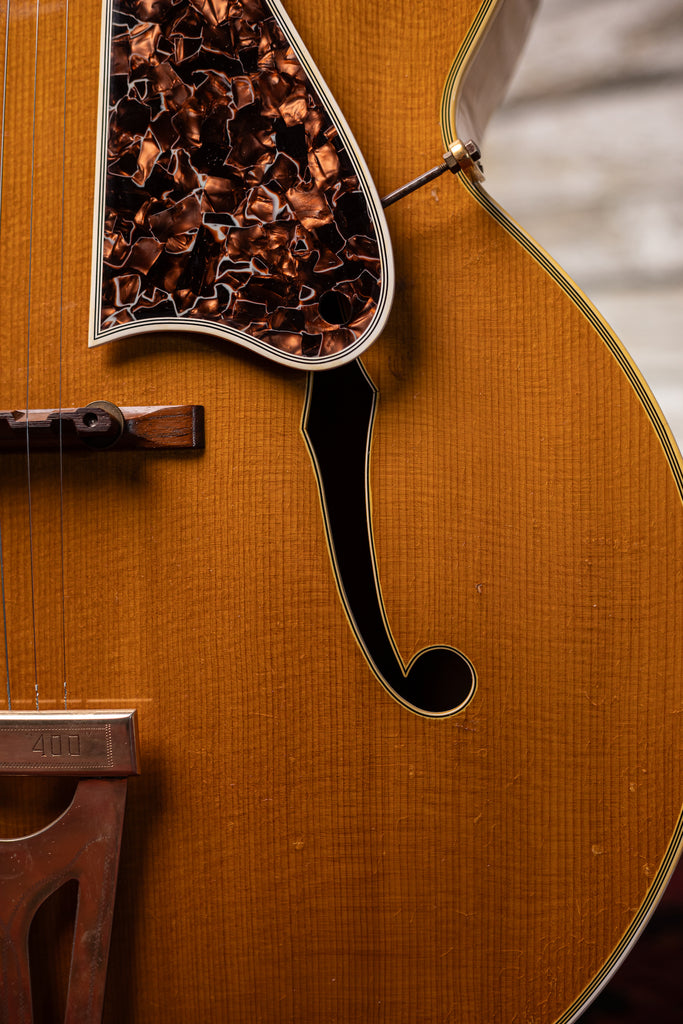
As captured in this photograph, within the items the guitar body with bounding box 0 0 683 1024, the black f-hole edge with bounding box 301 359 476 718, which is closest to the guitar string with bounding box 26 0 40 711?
the guitar body with bounding box 0 0 683 1024

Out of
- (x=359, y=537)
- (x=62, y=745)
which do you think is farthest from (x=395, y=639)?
(x=62, y=745)

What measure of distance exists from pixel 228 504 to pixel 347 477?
95mm

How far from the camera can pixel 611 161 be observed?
1016 millimetres

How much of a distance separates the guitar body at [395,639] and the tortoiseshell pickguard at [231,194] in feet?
0.10

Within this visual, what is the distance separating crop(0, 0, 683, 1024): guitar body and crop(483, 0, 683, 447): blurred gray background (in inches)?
20.5

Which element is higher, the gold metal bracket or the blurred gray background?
the blurred gray background

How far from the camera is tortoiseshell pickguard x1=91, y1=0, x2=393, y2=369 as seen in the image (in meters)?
0.54

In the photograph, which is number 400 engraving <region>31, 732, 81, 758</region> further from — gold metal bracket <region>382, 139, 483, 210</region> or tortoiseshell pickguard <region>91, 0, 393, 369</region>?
gold metal bracket <region>382, 139, 483, 210</region>

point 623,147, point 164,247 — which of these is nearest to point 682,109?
point 623,147

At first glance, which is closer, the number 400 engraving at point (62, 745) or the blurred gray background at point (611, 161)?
the number 400 engraving at point (62, 745)

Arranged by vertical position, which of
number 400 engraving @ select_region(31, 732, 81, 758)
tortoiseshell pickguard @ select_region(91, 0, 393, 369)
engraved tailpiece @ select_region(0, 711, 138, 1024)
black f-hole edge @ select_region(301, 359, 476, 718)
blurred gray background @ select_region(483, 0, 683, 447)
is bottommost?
engraved tailpiece @ select_region(0, 711, 138, 1024)

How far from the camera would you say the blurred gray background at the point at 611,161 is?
99 centimetres

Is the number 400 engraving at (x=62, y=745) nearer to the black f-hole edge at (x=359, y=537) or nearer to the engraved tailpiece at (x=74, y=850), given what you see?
the engraved tailpiece at (x=74, y=850)

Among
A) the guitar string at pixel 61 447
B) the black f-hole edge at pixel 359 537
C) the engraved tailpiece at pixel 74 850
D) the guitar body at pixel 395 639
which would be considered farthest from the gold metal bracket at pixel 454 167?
the engraved tailpiece at pixel 74 850
